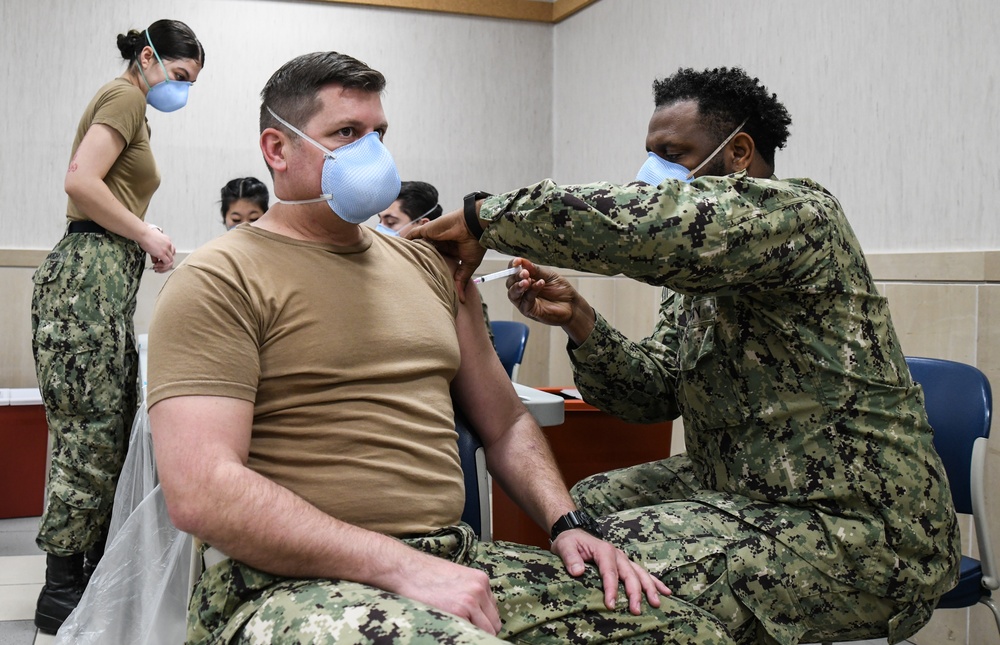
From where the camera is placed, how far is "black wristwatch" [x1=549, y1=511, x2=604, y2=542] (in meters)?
1.39

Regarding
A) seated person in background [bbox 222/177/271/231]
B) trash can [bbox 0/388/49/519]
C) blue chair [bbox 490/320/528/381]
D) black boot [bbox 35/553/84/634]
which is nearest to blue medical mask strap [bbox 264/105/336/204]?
black boot [bbox 35/553/84/634]

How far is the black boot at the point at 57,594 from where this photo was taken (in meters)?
2.42

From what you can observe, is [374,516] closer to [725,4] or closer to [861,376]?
[861,376]

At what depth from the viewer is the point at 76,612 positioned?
1.60 meters

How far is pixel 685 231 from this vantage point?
1.31m

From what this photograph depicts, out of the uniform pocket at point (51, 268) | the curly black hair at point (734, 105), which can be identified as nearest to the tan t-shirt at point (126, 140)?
the uniform pocket at point (51, 268)

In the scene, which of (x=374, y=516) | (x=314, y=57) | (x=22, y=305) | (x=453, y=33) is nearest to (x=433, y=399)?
(x=374, y=516)

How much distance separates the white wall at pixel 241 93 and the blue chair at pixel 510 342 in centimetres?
171

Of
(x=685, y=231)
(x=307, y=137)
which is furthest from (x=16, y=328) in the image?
(x=685, y=231)

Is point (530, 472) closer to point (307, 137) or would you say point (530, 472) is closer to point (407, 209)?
point (307, 137)

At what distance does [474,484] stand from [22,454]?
2.78m

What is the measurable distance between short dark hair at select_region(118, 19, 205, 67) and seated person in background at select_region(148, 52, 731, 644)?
4.25ft

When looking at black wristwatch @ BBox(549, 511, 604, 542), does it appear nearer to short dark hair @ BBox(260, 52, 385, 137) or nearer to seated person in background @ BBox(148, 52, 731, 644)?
seated person in background @ BBox(148, 52, 731, 644)

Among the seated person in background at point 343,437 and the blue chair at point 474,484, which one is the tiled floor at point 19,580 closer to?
the blue chair at point 474,484
